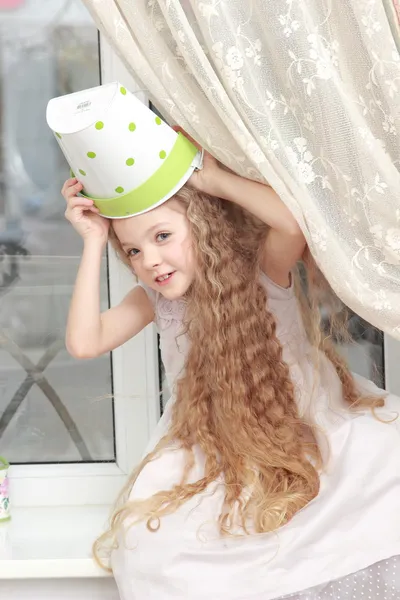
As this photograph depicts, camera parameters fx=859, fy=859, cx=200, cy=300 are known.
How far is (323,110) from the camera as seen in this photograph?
1245 millimetres

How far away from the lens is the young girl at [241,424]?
1286 millimetres

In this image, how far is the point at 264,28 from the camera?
1259 mm

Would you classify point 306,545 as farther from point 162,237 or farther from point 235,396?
point 162,237

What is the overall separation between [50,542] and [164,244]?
0.61 metres

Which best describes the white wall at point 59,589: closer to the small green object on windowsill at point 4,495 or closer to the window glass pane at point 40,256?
the small green object on windowsill at point 4,495

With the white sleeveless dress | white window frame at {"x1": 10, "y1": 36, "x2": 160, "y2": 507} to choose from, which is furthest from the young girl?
white window frame at {"x1": 10, "y1": 36, "x2": 160, "y2": 507}

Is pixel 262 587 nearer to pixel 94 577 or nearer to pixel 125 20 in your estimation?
pixel 94 577

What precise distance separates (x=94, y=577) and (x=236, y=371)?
438mm

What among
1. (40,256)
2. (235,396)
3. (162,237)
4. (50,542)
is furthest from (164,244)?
(50,542)

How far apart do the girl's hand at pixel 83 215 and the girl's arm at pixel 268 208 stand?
0.70 feet

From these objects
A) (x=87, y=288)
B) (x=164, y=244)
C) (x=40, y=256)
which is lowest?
(x=40, y=256)

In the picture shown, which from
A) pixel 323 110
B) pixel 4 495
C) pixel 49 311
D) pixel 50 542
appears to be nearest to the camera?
pixel 323 110

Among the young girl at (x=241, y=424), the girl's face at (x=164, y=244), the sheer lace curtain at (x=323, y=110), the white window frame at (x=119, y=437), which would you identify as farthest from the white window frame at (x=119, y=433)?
the sheer lace curtain at (x=323, y=110)

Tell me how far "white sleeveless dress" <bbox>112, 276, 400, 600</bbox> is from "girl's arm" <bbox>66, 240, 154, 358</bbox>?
259 millimetres
